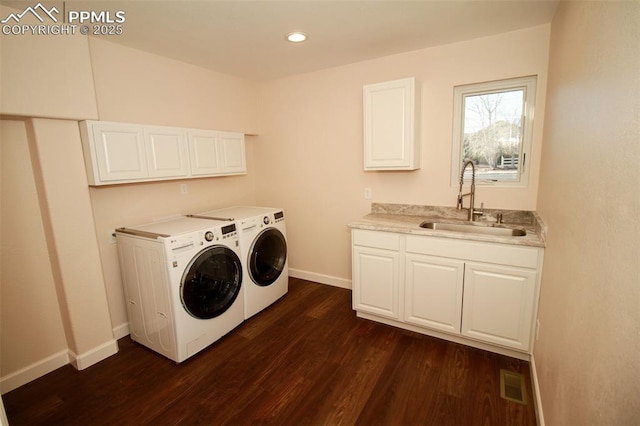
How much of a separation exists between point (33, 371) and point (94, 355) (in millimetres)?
367

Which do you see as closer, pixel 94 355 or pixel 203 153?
pixel 94 355

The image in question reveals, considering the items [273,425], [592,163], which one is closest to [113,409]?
[273,425]

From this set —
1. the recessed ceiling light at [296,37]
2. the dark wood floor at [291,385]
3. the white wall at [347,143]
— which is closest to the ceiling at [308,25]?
the recessed ceiling light at [296,37]

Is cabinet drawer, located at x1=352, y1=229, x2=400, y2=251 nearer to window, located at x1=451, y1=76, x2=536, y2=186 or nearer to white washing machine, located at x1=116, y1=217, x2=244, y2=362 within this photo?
window, located at x1=451, y1=76, x2=536, y2=186

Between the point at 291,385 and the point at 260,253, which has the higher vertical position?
the point at 260,253

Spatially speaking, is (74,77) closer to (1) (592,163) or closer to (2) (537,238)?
(1) (592,163)

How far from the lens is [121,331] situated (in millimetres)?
2637

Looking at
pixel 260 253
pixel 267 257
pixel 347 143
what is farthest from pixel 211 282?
pixel 347 143

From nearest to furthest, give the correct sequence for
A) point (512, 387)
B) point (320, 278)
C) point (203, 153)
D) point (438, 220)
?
point (512, 387), point (438, 220), point (203, 153), point (320, 278)

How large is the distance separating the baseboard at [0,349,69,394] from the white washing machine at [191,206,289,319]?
4.61ft

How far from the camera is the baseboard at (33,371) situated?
80.9 inches

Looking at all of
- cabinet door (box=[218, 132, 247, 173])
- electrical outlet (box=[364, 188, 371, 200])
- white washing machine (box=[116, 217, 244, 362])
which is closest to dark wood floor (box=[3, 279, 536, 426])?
white washing machine (box=[116, 217, 244, 362])

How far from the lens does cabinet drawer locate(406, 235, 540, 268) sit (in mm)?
2016

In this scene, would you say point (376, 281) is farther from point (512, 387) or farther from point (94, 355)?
point (94, 355)
